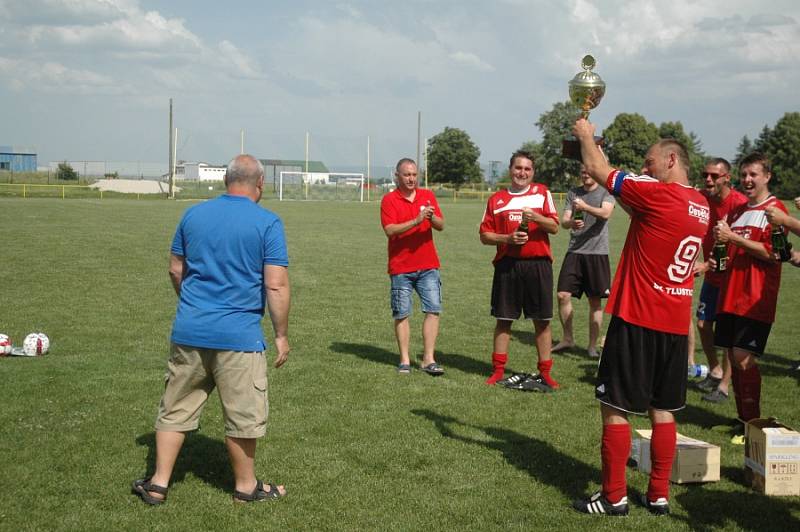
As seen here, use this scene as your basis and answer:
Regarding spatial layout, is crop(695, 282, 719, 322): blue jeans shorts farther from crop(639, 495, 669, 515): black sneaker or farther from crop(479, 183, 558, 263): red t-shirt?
crop(639, 495, 669, 515): black sneaker

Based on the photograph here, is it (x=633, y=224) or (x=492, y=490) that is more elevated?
(x=633, y=224)

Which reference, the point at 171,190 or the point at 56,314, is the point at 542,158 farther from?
the point at 56,314

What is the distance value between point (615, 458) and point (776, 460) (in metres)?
1.21

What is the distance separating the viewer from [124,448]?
5.65 meters

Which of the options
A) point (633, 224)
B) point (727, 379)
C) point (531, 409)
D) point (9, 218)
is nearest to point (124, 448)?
point (531, 409)

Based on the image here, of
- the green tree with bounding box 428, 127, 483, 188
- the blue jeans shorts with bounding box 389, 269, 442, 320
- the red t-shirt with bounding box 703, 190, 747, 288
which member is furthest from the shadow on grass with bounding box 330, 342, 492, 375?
the green tree with bounding box 428, 127, 483, 188

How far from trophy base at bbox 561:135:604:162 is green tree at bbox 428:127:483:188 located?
301 feet

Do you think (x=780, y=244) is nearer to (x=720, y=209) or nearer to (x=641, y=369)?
(x=720, y=209)

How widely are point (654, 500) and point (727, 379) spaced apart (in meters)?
3.14

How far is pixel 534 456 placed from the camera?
5.73 m

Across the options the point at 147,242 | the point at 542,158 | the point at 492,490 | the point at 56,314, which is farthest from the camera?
the point at 542,158

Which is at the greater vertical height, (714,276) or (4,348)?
(714,276)

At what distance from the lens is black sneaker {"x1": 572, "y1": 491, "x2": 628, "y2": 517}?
184 inches

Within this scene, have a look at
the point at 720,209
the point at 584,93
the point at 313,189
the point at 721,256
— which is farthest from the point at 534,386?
the point at 313,189
